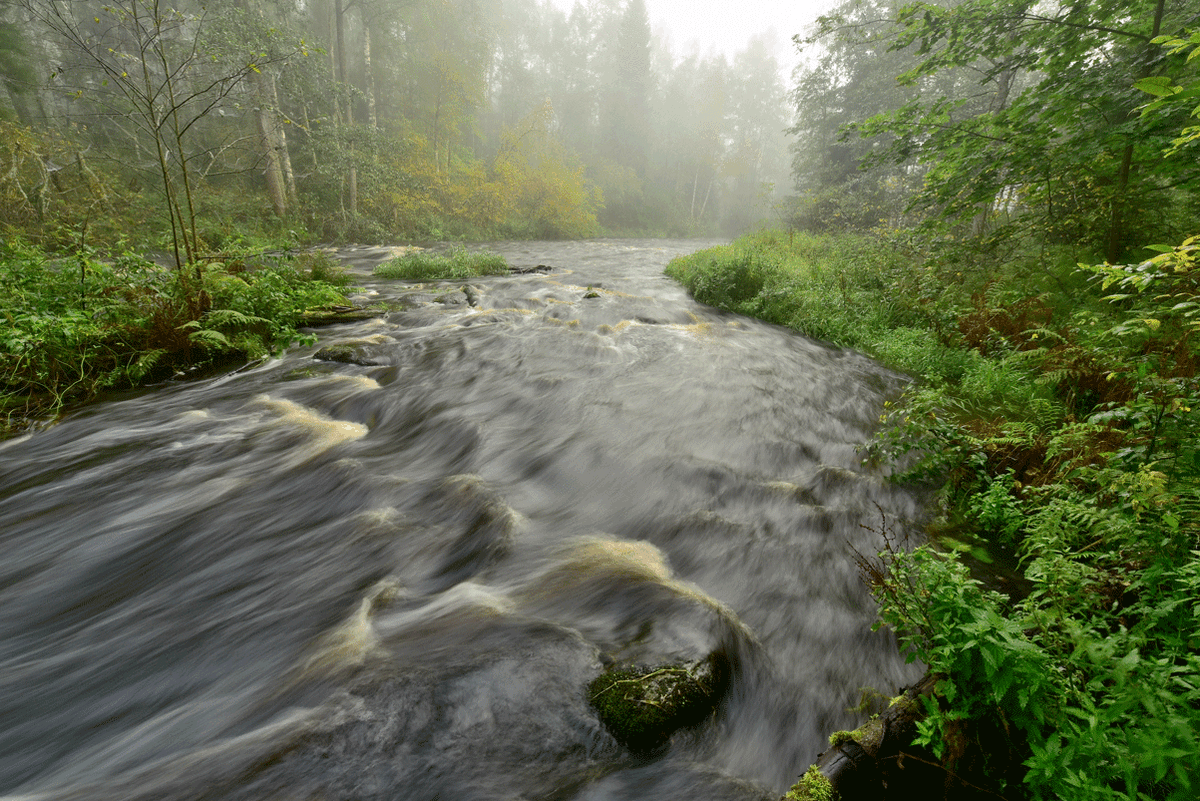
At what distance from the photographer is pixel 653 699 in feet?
7.91

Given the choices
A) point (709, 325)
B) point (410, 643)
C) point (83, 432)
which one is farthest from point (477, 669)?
point (709, 325)

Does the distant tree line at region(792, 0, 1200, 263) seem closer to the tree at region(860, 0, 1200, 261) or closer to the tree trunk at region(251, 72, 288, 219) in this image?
the tree at region(860, 0, 1200, 261)

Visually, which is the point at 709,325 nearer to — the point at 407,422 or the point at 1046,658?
the point at 407,422

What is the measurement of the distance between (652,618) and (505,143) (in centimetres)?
3548

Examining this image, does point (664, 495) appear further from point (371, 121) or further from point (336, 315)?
point (371, 121)

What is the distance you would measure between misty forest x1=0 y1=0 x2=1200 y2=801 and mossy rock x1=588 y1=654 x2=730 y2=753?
0.6 inches

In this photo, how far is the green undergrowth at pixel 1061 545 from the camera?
167 centimetres

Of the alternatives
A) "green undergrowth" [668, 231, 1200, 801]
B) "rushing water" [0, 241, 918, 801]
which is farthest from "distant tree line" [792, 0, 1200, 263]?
"rushing water" [0, 241, 918, 801]

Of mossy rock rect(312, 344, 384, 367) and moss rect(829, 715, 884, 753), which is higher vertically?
mossy rock rect(312, 344, 384, 367)

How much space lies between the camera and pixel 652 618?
2.99m

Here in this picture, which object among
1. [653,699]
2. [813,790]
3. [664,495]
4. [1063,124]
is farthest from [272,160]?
[813,790]

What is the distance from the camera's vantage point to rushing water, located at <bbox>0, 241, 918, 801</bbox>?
2256 mm

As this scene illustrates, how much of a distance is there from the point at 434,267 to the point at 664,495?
11275mm

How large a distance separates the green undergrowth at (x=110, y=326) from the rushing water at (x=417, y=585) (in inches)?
17.8
